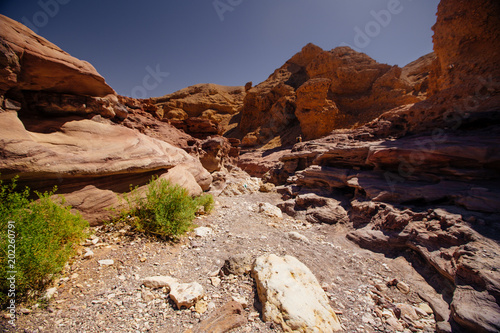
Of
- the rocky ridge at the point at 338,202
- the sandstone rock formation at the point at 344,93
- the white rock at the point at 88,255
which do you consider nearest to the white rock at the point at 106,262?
the rocky ridge at the point at 338,202

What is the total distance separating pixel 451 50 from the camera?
7.52 m

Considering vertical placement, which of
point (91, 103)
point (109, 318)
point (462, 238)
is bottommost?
point (462, 238)

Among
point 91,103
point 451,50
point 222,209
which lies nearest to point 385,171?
point 222,209

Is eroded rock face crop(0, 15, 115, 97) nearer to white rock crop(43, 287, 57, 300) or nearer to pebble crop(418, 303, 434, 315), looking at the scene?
white rock crop(43, 287, 57, 300)

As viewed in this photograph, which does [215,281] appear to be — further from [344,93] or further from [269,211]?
[344,93]

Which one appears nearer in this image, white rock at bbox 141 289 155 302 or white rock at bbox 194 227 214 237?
white rock at bbox 141 289 155 302

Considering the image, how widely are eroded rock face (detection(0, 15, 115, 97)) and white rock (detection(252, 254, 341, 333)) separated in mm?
5368

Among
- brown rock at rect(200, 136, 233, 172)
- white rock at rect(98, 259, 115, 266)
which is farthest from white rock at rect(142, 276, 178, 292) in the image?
brown rock at rect(200, 136, 233, 172)

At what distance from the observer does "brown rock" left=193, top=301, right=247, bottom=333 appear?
6.70ft

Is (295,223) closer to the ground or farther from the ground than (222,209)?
closer to the ground

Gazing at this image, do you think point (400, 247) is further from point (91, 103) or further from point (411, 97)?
point (411, 97)

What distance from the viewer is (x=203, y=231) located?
425cm

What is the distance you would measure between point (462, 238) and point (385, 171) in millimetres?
3075

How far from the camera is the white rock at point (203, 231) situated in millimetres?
4120
